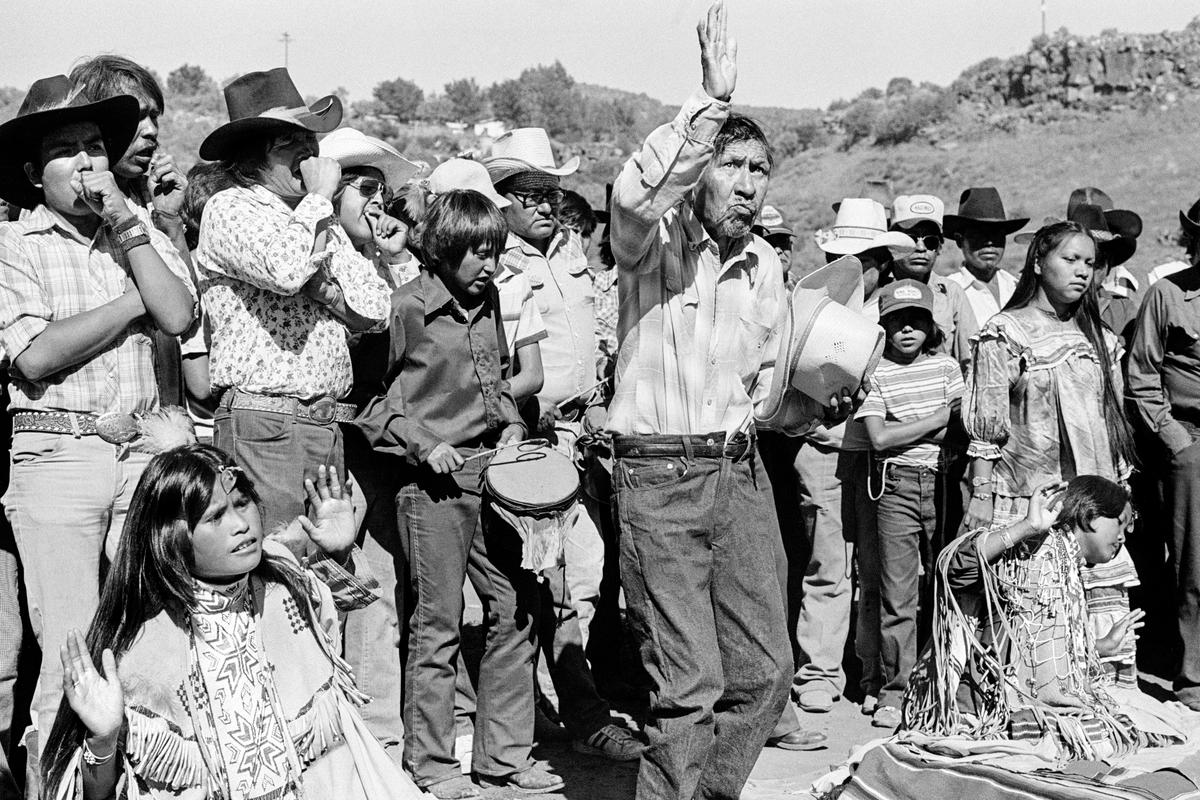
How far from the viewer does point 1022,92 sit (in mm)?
46062

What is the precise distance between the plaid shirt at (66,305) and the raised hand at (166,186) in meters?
1.31

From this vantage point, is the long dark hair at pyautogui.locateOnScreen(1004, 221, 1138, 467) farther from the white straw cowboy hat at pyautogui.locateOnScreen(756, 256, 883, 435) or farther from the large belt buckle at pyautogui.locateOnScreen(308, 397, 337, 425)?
the large belt buckle at pyautogui.locateOnScreen(308, 397, 337, 425)

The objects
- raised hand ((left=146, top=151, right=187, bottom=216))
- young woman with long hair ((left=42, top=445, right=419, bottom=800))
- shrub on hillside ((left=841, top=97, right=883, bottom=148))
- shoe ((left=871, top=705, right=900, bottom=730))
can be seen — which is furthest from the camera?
shrub on hillside ((left=841, top=97, right=883, bottom=148))

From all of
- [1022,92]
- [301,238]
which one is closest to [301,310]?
[301,238]

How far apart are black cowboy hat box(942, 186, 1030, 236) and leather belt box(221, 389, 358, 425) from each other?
15.5ft

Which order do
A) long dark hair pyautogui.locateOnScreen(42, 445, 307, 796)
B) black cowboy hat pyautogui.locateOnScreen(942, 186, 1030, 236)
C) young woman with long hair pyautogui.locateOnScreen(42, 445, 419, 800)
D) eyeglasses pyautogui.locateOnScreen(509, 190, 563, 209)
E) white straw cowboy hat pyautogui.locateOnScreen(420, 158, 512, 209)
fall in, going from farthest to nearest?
black cowboy hat pyautogui.locateOnScreen(942, 186, 1030, 236)
eyeglasses pyautogui.locateOnScreen(509, 190, 563, 209)
white straw cowboy hat pyautogui.locateOnScreen(420, 158, 512, 209)
long dark hair pyautogui.locateOnScreen(42, 445, 307, 796)
young woman with long hair pyautogui.locateOnScreen(42, 445, 419, 800)

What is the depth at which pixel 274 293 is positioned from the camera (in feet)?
16.4

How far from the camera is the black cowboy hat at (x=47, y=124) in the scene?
4.46 meters

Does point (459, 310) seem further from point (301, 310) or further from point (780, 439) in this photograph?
point (780, 439)

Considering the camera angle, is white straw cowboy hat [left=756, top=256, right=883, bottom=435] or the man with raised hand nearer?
the man with raised hand

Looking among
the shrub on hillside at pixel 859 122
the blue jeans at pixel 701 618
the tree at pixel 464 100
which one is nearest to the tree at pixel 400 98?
the tree at pixel 464 100

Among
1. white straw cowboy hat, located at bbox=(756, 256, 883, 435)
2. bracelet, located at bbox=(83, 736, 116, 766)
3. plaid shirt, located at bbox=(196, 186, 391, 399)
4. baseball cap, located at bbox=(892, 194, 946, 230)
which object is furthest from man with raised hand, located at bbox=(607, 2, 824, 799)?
baseball cap, located at bbox=(892, 194, 946, 230)

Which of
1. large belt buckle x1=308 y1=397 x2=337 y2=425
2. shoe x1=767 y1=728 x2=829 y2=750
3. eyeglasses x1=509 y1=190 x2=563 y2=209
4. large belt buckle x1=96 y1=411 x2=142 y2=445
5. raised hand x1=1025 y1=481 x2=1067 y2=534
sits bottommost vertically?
shoe x1=767 y1=728 x2=829 y2=750

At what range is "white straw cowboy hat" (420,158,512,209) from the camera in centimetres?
657
